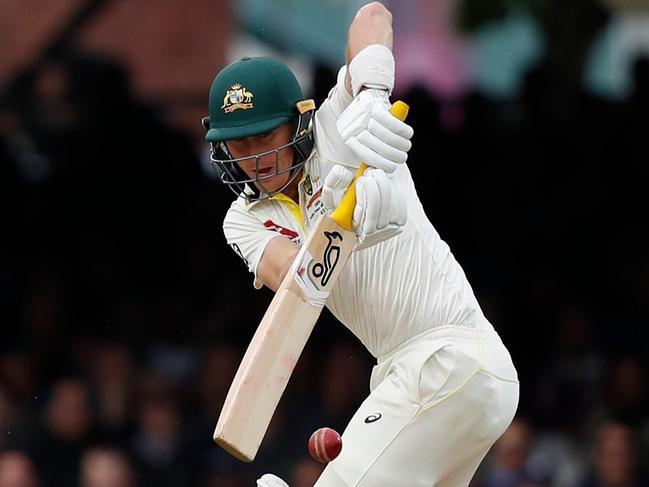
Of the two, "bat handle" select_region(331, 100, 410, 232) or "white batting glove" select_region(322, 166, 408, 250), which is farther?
"bat handle" select_region(331, 100, 410, 232)

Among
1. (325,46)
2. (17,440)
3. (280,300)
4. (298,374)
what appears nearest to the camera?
(280,300)

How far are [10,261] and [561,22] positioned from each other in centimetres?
351

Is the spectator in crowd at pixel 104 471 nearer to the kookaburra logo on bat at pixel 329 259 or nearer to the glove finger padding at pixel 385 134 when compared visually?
the kookaburra logo on bat at pixel 329 259

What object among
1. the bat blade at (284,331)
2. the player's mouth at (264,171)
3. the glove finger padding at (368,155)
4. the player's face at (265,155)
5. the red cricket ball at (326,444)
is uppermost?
the glove finger padding at (368,155)

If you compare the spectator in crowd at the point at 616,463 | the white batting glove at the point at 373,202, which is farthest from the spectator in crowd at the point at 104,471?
the white batting glove at the point at 373,202

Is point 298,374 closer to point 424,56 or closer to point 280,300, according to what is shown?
point 424,56

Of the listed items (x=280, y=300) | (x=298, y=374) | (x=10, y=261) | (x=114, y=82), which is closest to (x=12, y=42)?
(x=114, y=82)

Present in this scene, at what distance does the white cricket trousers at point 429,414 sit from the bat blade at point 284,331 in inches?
10.4

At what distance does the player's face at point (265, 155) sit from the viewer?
4.12 metres

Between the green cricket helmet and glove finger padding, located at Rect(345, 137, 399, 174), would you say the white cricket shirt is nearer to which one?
the green cricket helmet

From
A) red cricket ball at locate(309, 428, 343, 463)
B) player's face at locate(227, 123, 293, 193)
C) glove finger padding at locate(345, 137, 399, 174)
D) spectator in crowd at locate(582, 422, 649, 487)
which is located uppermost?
glove finger padding at locate(345, 137, 399, 174)

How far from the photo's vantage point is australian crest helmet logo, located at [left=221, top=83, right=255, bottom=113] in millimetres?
4070

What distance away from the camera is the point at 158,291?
8.54 m

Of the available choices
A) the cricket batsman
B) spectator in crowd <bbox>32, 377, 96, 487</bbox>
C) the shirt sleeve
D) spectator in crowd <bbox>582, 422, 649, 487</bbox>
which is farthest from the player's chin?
spectator in crowd <bbox>582, 422, 649, 487</bbox>
